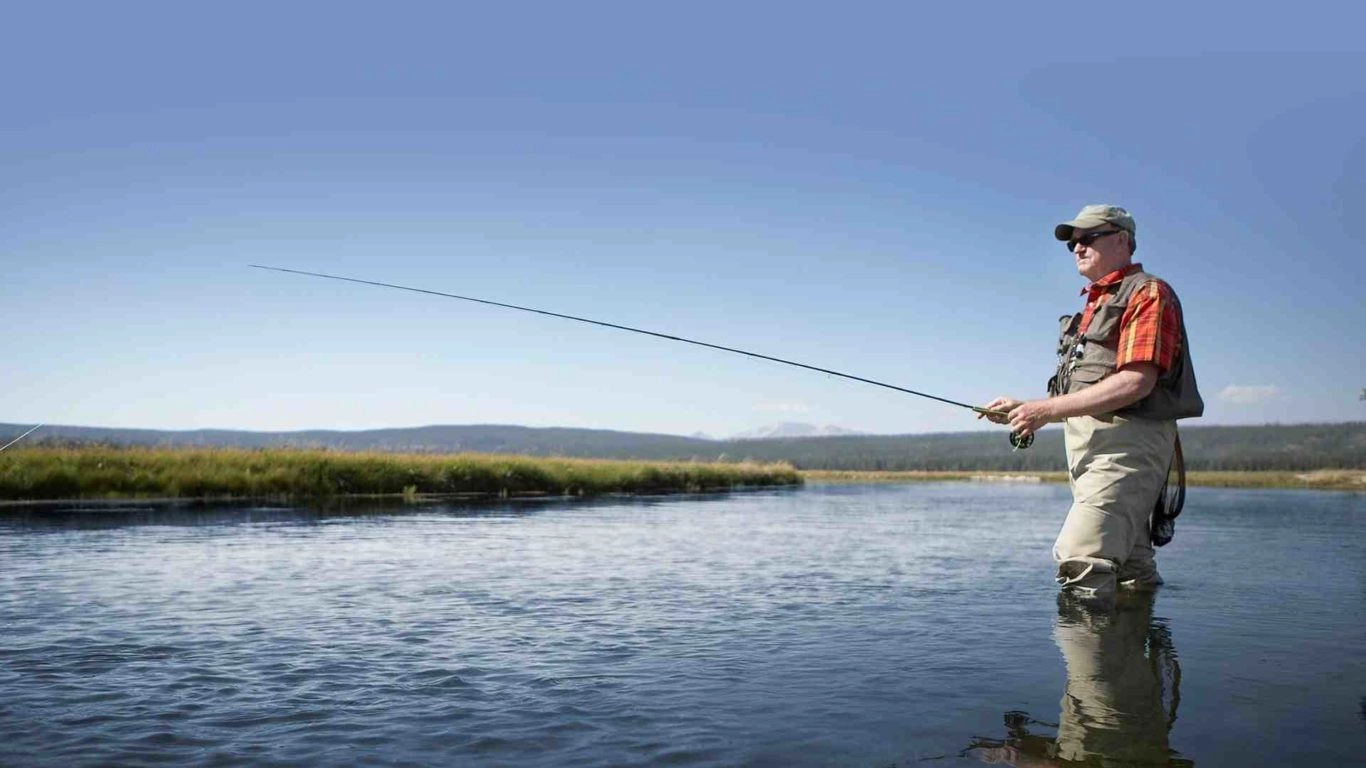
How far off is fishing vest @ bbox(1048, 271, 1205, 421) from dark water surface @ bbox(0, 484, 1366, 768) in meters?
1.23

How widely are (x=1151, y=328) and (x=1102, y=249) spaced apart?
808mm

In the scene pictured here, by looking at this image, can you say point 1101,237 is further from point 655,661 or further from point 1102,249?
point 655,661

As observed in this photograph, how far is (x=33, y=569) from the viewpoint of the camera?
28.9 feet

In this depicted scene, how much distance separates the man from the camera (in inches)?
220

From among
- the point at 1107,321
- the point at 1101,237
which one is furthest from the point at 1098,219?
the point at 1107,321

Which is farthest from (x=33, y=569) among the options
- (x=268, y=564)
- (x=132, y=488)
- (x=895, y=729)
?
(x=132, y=488)

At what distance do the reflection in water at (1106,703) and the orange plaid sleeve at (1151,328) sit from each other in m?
1.46

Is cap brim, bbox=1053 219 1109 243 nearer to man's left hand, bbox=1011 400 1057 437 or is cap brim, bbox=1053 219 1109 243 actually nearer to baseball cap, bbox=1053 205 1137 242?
baseball cap, bbox=1053 205 1137 242

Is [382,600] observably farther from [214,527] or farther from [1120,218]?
[214,527]

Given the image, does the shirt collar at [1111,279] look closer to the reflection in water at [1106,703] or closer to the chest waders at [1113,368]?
the chest waders at [1113,368]

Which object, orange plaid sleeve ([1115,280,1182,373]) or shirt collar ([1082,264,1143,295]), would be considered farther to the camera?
shirt collar ([1082,264,1143,295])

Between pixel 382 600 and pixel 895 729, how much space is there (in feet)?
14.9

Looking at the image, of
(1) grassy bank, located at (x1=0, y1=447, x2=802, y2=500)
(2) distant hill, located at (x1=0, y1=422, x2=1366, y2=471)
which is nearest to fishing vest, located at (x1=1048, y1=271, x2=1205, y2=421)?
(1) grassy bank, located at (x1=0, y1=447, x2=802, y2=500)

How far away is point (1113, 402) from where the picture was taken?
5559 mm
